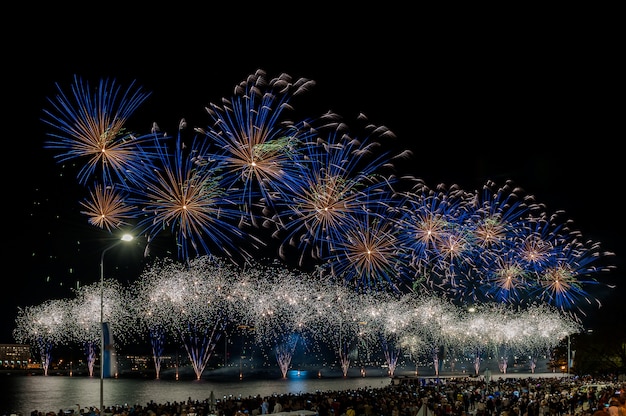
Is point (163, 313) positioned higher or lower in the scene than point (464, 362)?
higher

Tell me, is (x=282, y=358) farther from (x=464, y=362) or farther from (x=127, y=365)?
(x=127, y=365)

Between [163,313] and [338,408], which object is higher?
[163,313]

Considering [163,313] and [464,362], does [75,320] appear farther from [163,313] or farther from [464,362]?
[464,362]

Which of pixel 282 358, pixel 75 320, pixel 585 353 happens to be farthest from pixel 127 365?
pixel 585 353

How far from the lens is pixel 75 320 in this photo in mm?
78312

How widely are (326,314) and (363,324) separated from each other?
11.6 metres

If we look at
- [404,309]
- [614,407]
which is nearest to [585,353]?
[404,309]

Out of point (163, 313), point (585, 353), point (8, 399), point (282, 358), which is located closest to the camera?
point (8, 399)

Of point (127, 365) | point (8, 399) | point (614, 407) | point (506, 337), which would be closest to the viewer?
point (614, 407)

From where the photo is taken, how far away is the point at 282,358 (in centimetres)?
11244

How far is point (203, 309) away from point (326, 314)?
1901 cm

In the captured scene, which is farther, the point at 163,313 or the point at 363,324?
the point at 363,324

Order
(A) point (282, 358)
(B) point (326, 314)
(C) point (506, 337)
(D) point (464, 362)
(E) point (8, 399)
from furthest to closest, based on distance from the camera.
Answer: (D) point (464, 362), (A) point (282, 358), (C) point (506, 337), (B) point (326, 314), (E) point (8, 399)

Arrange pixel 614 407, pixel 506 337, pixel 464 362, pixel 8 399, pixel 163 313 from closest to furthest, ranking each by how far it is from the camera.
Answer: pixel 614 407 → pixel 8 399 → pixel 163 313 → pixel 506 337 → pixel 464 362
